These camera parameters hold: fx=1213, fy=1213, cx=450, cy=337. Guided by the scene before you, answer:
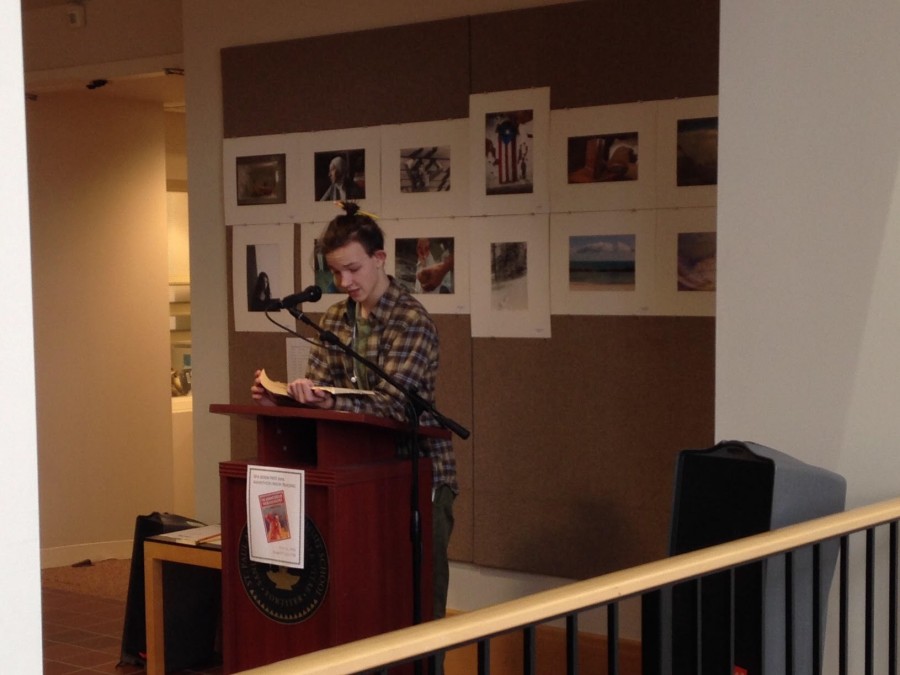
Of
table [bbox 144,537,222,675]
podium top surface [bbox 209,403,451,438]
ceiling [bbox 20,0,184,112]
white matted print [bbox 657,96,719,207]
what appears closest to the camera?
podium top surface [bbox 209,403,451,438]

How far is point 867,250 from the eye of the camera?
3.05 meters

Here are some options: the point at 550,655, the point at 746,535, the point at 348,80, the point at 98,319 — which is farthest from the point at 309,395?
the point at 98,319

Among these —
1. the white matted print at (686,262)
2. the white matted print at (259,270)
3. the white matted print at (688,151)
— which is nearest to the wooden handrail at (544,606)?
the white matted print at (686,262)

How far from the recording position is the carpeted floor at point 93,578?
21.3 ft

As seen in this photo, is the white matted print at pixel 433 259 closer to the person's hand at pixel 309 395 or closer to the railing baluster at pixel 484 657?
the person's hand at pixel 309 395

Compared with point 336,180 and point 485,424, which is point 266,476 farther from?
point 336,180

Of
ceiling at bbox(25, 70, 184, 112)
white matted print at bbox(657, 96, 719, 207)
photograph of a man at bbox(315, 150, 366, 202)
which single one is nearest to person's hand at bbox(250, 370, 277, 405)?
white matted print at bbox(657, 96, 719, 207)

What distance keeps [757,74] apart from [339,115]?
2458mm

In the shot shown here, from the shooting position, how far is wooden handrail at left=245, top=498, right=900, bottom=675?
151cm

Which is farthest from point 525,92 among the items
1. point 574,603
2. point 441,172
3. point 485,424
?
point 574,603

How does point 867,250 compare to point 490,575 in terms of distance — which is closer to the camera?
point 867,250

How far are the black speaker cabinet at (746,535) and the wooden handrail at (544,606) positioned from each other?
30 centimetres

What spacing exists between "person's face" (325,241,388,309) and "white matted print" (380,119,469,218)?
126 cm

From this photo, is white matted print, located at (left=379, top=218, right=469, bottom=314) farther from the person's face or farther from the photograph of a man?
the person's face
